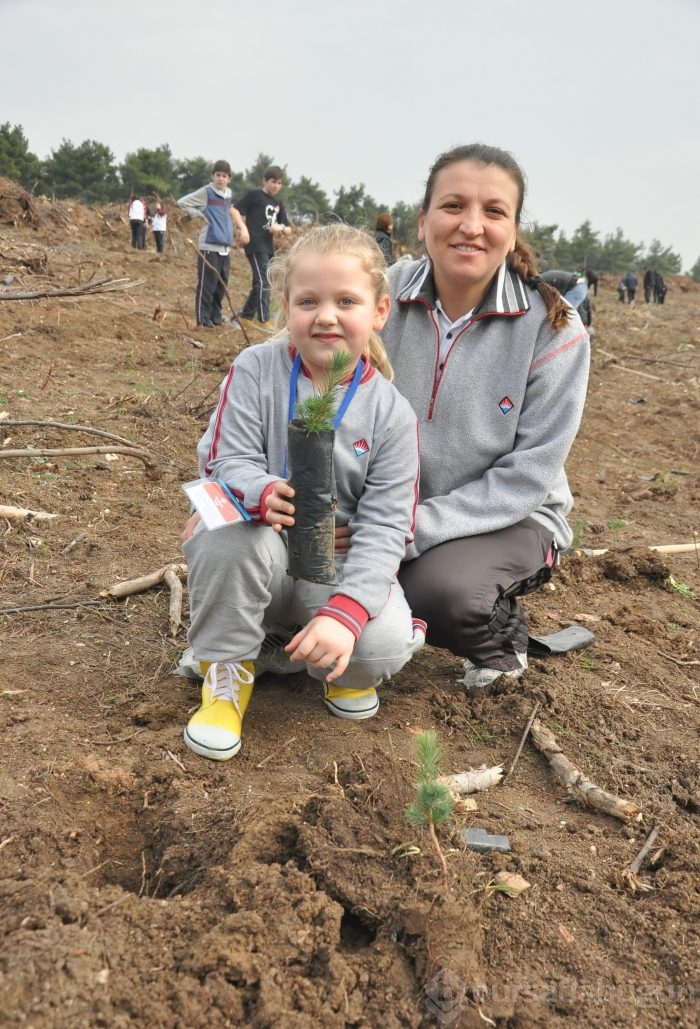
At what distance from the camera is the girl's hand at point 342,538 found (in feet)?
8.09

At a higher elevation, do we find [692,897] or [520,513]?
[520,513]

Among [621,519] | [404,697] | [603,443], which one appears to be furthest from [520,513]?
[603,443]

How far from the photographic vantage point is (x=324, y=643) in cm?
207

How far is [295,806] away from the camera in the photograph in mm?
1899

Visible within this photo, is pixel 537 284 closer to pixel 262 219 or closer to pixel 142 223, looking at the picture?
pixel 262 219

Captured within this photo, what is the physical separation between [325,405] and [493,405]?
1.00 m

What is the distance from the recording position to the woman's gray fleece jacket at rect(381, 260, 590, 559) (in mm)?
2742

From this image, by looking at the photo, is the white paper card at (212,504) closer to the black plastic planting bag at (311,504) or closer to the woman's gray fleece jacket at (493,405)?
the black plastic planting bag at (311,504)

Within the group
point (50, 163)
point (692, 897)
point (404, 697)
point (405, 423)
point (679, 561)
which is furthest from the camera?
point (50, 163)

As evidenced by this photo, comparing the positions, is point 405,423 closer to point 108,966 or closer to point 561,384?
point 561,384

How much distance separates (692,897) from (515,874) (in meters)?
0.39

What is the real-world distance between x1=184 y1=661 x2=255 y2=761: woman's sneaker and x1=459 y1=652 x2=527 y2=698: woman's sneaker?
81cm

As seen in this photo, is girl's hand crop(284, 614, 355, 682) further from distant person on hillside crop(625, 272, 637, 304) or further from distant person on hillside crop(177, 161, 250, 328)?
distant person on hillside crop(625, 272, 637, 304)

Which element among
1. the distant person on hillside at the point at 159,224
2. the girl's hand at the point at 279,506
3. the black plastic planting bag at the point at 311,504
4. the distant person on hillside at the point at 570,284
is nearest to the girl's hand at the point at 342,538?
the black plastic planting bag at the point at 311,504
